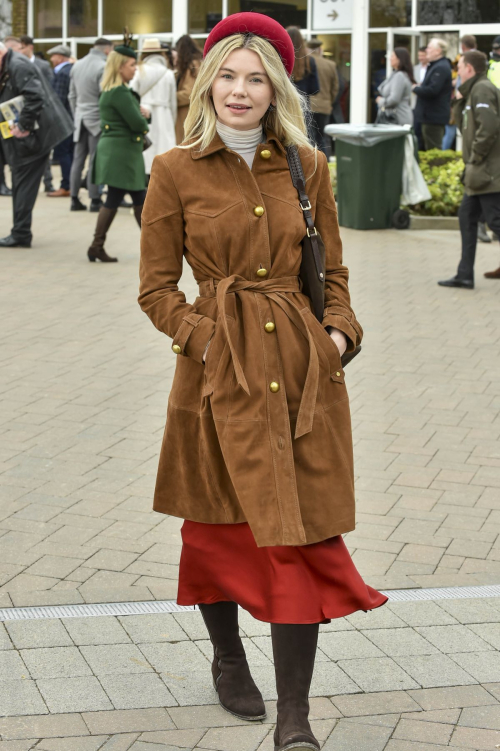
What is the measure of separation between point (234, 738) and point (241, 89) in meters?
1.78

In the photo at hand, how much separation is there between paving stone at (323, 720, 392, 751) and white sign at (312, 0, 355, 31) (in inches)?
796

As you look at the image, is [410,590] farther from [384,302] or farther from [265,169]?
[384,302]

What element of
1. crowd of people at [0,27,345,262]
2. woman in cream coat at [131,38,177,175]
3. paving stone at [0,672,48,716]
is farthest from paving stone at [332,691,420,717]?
woman in cream coat at [131,38,177,175]

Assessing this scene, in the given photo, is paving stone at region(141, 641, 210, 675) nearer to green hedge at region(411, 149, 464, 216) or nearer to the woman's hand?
the woman's hand

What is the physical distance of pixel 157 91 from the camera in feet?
44.9

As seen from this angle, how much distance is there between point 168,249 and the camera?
3.18 m

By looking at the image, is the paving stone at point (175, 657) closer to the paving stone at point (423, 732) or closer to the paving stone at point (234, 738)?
the paving stone at point (234, 738)

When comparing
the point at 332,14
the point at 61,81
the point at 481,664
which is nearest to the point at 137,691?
the point at 481,664

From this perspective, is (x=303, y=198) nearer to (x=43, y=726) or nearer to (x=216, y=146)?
(x=216, y=146)

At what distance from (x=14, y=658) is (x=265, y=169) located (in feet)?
5.61

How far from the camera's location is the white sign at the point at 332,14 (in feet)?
71.9

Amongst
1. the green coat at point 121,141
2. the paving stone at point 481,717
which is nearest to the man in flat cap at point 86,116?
the green coat at point 121,141

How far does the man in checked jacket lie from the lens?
16641 mm

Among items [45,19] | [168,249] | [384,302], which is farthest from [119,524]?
[45,19]
